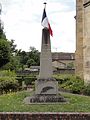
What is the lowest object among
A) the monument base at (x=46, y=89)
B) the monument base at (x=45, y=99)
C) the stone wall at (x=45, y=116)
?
the stone wall at (x=45, y=116)

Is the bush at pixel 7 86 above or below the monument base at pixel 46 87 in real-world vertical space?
below

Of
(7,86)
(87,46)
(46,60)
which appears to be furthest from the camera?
(7,86)

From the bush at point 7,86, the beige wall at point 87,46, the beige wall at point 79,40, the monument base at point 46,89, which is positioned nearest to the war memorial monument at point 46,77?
the monument base at point 46,89

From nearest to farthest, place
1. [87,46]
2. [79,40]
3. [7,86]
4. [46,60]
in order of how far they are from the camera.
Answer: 1. [46,60]
2. [87,46]
3. [7,86]
4. [79,40]

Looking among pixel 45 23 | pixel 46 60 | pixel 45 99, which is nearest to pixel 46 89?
pixel 45 99

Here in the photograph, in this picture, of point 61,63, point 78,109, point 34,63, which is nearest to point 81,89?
point 78,109

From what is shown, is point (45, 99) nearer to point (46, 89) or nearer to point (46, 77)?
point (46, 89)

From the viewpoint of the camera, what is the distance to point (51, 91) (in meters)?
15.6

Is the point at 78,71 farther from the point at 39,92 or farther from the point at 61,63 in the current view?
the point at 61,63

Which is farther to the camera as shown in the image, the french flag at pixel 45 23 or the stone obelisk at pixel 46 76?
the french flag at pixel 45 23

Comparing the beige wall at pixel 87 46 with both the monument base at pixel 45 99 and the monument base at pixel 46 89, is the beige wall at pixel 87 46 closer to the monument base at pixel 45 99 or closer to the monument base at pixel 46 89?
the monument base at pixel 46 89

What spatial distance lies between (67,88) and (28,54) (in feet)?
269

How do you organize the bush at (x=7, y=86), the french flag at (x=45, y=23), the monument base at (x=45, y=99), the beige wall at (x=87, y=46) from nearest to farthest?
the monument base at (x=45, y=99) < the french flag at (x=45, y=23) < the beige wall at (x=87, y=46) < the bush at (x=7, y=86)

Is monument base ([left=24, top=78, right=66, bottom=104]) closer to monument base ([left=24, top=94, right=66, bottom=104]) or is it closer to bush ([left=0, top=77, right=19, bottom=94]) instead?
monument base ([left=24, top=94, right=66, bottom=104])
